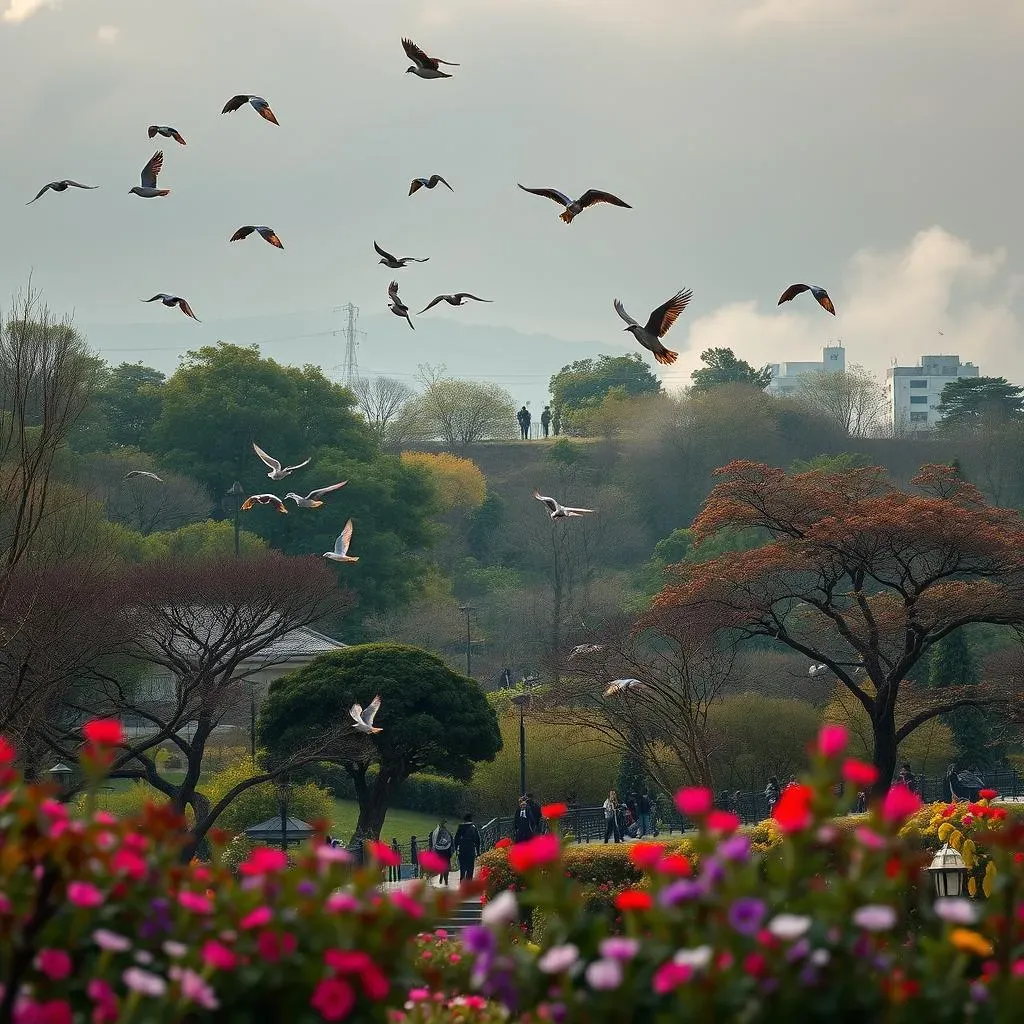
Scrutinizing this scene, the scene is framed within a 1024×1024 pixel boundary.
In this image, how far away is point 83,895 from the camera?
157 inches

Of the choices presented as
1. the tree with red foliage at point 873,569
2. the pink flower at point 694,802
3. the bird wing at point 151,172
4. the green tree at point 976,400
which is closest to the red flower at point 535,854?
the pink flower at point 694,802

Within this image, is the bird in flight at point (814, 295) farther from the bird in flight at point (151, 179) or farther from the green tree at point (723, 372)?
the green tree at point (723, 372)

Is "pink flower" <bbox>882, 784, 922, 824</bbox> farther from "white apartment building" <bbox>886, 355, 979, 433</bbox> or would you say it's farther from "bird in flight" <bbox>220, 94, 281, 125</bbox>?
"white apartment building" <bbox>886, 355, 979, 433</bbox>

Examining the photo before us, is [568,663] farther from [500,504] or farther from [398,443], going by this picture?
[398,443]

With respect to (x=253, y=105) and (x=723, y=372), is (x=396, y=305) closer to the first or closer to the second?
(x=253, y=105)

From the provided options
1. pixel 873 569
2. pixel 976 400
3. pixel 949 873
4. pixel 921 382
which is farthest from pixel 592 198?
pixel 921 382

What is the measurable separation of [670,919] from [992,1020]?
2.47 ft

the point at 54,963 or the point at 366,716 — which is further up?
the point at 54,963

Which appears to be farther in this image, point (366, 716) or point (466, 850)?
point (366, 716)

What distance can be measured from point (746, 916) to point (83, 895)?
1.53 m

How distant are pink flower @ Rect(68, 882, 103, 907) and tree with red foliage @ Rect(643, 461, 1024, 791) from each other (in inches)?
869

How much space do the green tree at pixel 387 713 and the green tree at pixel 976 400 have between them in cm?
6010

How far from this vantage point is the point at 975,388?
303 ft

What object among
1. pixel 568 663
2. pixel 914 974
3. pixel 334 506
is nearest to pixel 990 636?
pixel 334 506
